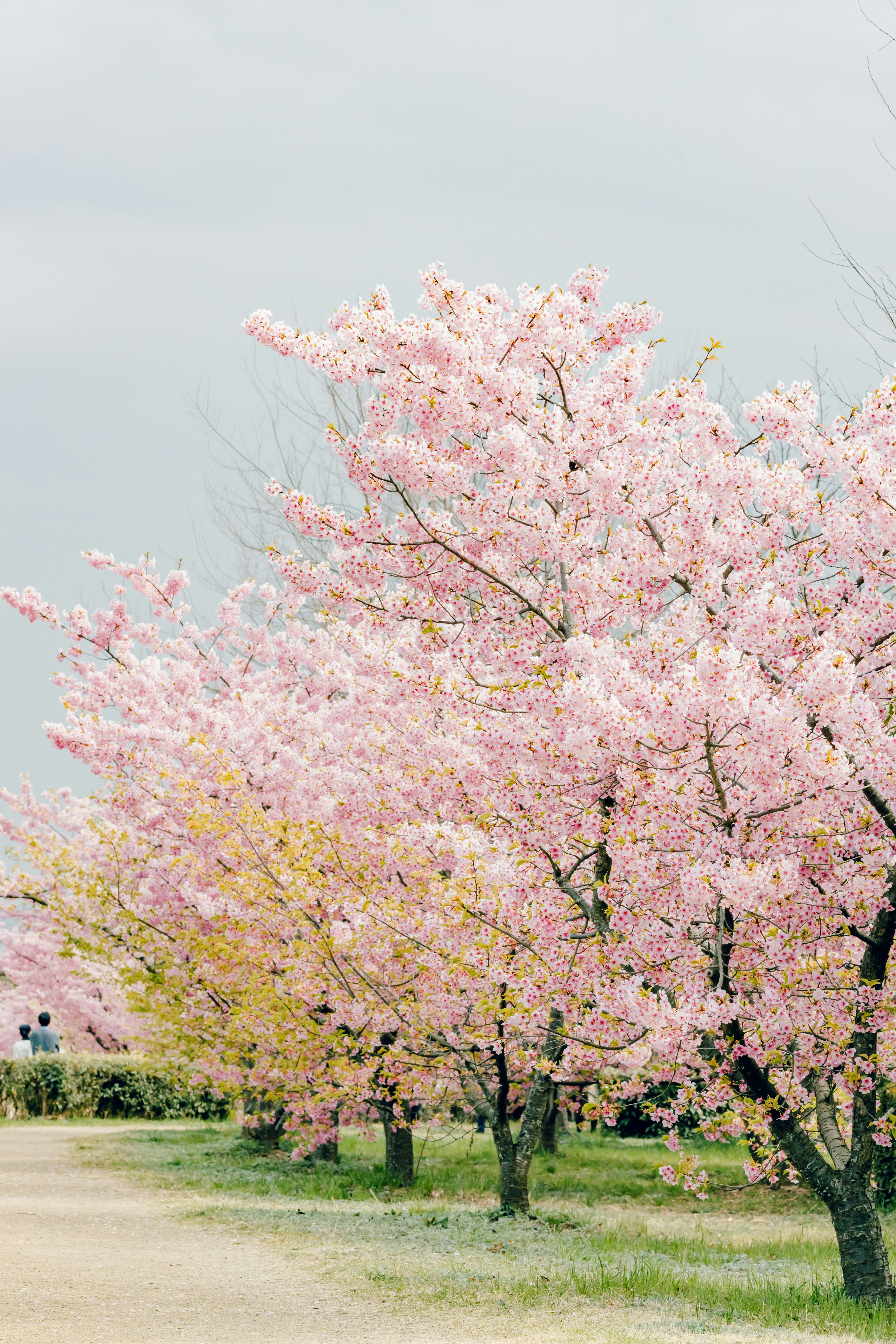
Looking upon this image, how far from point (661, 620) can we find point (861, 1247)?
3.55 meters

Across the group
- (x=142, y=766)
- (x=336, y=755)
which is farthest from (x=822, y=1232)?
(x=142, y=766)

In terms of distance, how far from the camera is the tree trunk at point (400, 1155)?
1195 centimetres

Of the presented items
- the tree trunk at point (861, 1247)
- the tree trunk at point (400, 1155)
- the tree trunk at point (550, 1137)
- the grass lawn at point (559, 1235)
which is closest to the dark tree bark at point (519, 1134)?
the grass lawn at point (559, 1235)

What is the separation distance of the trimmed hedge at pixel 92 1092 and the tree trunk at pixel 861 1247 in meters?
15.0

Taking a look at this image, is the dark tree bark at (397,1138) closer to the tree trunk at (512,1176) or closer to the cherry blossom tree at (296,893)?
the cherry blossom tree at (296,893)

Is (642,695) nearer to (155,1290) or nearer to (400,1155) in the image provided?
(155,1290)

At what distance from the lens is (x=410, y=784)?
31.5 ft

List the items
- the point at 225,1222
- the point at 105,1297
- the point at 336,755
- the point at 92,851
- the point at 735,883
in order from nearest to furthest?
the point at 735,883 < the point at 105,1297 < the point at 225,1222 < the point at 336,755 < the point at 92,851

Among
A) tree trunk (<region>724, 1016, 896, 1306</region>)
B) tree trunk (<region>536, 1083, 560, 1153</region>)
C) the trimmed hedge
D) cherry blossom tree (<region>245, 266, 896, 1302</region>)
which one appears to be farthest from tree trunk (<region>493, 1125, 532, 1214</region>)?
the trimmed hedge

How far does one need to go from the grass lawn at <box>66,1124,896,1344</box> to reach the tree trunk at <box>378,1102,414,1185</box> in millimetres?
157

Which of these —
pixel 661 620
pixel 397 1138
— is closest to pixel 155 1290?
pixel 661 620

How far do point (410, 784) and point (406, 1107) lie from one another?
3.90m

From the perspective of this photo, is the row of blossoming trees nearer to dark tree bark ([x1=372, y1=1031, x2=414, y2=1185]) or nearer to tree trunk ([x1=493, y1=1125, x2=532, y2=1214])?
tree trunk ([x1=493, y1=1125, x2=532, y2=1214])

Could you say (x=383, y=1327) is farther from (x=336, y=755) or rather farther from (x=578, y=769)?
(x=336, y=755)
